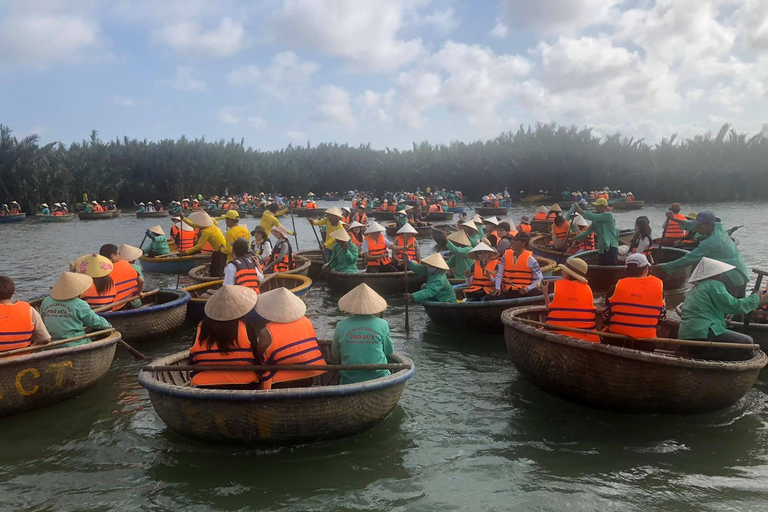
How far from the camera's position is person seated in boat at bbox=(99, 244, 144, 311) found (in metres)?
8.09

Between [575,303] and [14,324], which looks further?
[575,303]

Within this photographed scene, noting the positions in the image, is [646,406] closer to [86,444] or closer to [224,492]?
[224,492]

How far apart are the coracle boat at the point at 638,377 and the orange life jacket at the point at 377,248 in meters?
6.27

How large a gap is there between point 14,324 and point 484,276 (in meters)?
6.14

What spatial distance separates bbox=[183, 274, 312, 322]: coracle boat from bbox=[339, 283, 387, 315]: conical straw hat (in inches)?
151

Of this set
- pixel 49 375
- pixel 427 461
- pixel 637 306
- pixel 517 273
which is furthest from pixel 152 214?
pixel 637 306

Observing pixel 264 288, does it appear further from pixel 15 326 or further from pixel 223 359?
pixel 223 359

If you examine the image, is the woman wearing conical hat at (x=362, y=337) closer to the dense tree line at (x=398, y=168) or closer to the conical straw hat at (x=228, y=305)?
the conical straw hat at (x=228, y=305)

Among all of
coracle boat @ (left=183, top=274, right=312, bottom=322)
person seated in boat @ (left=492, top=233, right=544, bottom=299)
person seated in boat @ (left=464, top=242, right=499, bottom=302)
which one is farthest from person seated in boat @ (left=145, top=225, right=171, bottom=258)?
person seated in boat @ (left=492, top=233, right=544, bottom=299)

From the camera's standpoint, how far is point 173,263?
47.8 feet

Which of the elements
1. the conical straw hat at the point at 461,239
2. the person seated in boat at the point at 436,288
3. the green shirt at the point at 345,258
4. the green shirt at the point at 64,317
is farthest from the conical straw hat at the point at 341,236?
the green shirt at the point at 64,317

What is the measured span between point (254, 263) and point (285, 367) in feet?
12.9

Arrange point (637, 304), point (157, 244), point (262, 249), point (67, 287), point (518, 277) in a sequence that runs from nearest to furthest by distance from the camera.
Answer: point (637, 304), point (67, 287), point (518, 277), point (262, 249), point (157, 244)

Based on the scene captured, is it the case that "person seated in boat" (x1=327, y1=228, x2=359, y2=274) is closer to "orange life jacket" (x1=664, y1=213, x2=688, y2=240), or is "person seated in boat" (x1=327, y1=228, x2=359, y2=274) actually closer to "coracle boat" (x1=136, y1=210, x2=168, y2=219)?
"orange life jacket" (x1=664, y1=213, x2=688, y2=240)
